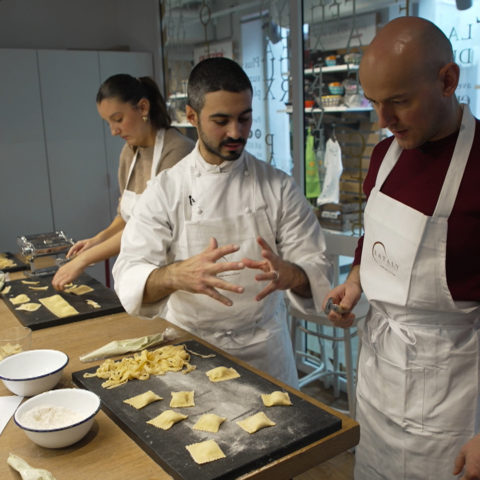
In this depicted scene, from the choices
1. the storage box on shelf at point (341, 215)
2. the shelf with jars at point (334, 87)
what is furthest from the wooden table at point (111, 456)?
the shelf with jars at point (334, 87)

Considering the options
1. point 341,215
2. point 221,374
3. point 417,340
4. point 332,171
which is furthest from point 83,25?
point 417,340

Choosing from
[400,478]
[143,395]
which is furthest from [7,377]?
[400,478]

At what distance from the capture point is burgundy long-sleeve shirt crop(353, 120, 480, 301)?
129 cm

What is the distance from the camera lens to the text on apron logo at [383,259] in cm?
142

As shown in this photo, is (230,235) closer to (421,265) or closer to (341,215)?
(421,265)

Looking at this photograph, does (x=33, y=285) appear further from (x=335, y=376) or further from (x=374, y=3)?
(x=374, y=3)

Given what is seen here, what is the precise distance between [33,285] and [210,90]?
1.18m

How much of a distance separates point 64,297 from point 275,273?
95 cm

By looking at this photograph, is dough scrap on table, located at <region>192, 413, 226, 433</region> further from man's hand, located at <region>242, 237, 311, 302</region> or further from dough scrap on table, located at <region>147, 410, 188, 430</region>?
man's hand, located at <region>242, 237, 311, 302</region>

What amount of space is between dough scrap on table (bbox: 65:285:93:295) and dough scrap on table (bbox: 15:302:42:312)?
170mm

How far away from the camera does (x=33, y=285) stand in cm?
224

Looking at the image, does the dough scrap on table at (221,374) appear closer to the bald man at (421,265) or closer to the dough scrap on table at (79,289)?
the bald man at (421,265)

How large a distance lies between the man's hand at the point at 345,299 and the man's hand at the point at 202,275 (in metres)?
0.30

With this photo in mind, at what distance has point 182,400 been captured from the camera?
122 centimetres
